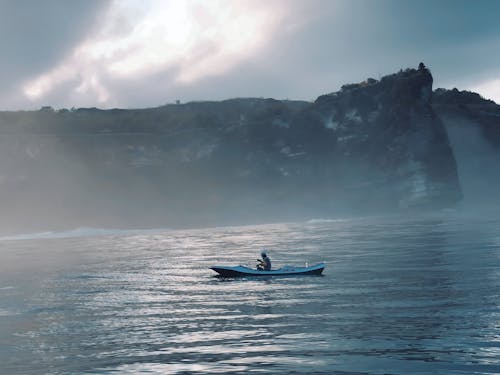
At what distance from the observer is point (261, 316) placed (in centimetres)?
2753

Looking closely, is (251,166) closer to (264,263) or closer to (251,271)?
(251,271)

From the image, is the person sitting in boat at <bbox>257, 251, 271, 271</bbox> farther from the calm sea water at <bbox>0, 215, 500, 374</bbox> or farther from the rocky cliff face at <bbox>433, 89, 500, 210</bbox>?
the rocky cliff face at <bbox>433, 89, 500, 210</bbox>

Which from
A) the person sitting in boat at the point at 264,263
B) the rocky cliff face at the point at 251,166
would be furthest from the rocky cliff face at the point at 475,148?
the person sitting in boat at the point at 264,263

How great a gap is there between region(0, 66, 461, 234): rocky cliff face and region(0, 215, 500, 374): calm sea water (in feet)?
252

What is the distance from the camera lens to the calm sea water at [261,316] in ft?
66.1

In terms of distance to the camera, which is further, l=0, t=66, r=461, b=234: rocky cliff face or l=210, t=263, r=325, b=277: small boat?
l=0, t=66, r=461, b=234: rocky cliff face

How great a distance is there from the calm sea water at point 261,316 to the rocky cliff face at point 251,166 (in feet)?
252

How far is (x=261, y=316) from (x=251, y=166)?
11092 cm

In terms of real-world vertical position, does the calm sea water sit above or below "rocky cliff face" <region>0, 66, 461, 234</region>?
below

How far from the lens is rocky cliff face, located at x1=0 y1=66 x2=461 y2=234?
130 meters

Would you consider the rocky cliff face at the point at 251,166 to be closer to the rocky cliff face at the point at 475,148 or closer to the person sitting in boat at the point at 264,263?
the rocky cliff face at the point at 475,148

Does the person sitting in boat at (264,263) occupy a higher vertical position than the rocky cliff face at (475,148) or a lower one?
lower

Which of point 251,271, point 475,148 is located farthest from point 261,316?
point 475,148

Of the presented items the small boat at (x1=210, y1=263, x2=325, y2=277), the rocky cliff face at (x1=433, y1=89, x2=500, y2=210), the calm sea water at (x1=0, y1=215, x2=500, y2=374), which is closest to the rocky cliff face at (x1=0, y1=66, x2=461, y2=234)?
the rocky cliff face at (x1=433, y1=89, x2=500, y2=210)
